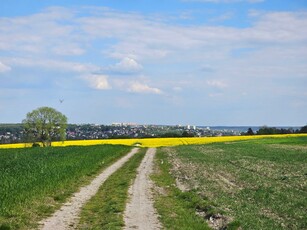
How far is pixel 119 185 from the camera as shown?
26.7 metres

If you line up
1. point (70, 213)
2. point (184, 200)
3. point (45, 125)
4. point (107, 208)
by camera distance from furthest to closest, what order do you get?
point (45, 125)
point (184, 200)
point (107, 208)
point (70, 213)

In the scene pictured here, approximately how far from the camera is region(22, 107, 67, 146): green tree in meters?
119

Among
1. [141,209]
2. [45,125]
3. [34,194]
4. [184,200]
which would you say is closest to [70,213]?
[141,209]

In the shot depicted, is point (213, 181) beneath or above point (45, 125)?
beneath

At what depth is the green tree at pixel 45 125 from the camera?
118875mm

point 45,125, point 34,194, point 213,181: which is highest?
point 45,125

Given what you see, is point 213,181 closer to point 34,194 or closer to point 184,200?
point 184,200

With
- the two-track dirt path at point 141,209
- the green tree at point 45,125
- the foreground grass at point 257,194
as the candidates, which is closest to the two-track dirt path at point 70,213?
the two-track dirt path at point 141,209

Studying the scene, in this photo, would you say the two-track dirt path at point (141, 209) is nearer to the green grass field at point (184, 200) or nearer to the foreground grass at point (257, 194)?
the green grass field at point (184, 200)

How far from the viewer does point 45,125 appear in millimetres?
120500

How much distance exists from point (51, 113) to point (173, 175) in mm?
93650

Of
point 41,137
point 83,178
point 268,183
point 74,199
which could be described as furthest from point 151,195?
point 41,137

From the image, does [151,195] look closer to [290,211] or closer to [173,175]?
[290,211]

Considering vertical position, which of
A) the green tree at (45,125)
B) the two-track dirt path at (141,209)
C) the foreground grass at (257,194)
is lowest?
the two-track dirt path at (141,209)
